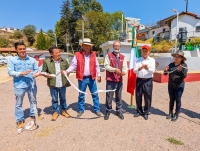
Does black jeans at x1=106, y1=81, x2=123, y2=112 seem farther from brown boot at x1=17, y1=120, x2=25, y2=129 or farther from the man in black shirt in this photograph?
brown boot at x1=17, y1=120, x2=25, y2=129

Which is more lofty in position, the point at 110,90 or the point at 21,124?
the point at 110,90

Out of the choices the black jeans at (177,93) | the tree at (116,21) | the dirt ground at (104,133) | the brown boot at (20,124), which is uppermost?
the tree at (116,21)

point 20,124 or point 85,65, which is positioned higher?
point 85,65

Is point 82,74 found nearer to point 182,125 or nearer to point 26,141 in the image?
point 26,141

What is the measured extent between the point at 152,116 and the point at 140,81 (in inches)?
39.2

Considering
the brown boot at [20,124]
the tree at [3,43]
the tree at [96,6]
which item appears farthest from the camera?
the tree at [3,43]

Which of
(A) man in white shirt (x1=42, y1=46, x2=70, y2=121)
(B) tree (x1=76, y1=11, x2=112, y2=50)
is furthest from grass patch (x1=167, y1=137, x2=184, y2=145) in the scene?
(B) tree (x1=76, y1=11, x2=112, y2=50)

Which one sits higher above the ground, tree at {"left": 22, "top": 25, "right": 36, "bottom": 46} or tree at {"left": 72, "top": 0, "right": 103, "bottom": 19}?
tree at {"left": 72, "top": 0, "right": 103, "bottom": 19}

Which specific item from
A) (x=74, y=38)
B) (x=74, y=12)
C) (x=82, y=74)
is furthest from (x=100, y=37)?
(x=82, y=74)

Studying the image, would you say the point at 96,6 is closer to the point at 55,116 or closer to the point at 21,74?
the point at 55,116

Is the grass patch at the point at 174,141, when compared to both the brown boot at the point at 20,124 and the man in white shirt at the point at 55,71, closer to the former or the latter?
the man in white shirt at the point at 55,71

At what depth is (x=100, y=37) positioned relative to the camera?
32.9 m

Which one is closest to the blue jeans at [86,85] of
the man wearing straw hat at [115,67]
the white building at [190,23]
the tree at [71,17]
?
the man wearing straw hat at [115,67]

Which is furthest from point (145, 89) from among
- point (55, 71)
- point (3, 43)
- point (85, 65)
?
point (3, 43)
